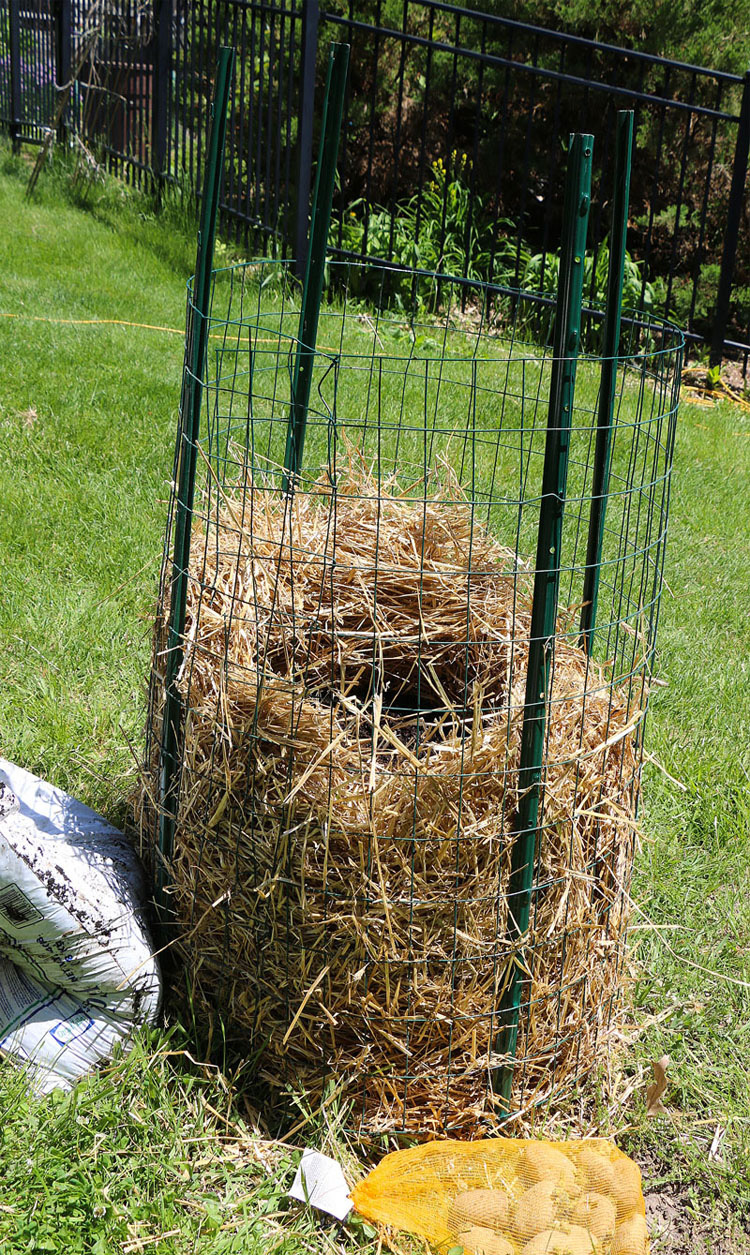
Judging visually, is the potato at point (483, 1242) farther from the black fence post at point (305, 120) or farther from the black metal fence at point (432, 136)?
the black metal fence at point (432, 136)

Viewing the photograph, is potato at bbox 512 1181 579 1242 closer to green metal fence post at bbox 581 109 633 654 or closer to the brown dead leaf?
the brown dead leaf

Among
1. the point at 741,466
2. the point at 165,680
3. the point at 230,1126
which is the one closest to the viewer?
the point at 230,1126

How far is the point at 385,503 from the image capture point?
3.12 meters

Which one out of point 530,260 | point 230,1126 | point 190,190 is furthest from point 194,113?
point 230,1126

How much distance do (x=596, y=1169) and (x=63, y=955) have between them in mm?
1137

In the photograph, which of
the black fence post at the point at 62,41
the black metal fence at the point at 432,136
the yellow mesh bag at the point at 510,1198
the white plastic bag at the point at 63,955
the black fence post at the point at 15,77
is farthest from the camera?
the black fence post at the point at 15,77

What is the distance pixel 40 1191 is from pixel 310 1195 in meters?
0.50

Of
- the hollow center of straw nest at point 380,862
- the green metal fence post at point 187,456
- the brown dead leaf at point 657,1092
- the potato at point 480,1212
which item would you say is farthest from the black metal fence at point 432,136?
the potato at point 480,1212

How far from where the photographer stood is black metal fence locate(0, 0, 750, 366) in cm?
804

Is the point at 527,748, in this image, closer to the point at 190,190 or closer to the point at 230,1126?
the point at 230,1126

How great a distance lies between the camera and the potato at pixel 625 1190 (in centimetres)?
221

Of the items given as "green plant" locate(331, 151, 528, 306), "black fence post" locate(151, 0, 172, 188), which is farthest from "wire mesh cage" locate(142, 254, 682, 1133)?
"black fence post" locate(151, 0, 172, 188)

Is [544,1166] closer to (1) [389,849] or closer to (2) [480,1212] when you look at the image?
(2) [480,1212]

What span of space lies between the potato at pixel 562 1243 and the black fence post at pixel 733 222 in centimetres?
696
